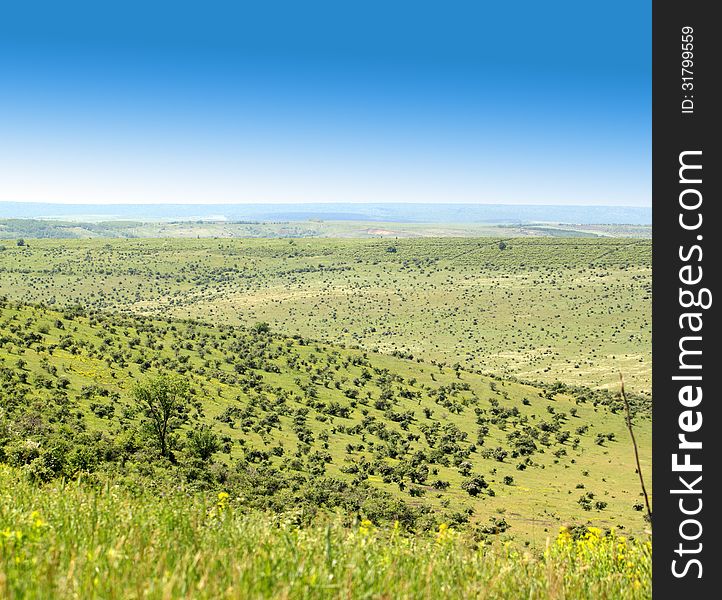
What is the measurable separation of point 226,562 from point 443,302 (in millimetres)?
150095

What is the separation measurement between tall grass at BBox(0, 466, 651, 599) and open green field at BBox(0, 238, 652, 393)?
89.6 meters

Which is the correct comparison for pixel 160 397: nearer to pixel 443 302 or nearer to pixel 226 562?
pixel 226 562

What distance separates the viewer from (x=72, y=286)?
167 meters

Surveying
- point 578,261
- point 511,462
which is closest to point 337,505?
point 511,462

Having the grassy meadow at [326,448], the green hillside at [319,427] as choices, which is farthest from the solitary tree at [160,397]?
the green hillside at [319,427]

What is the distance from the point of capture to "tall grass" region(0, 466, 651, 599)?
10.1 ft

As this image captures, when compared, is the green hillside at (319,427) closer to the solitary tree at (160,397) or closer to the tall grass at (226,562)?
the solitary tree at (160,397)

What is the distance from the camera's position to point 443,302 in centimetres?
15212

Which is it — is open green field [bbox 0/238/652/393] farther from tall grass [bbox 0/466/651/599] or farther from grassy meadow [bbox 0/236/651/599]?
tall grass [bbox 0/466/651/599]

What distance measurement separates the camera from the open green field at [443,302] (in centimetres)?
11294

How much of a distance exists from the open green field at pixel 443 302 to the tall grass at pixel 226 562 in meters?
89.6
